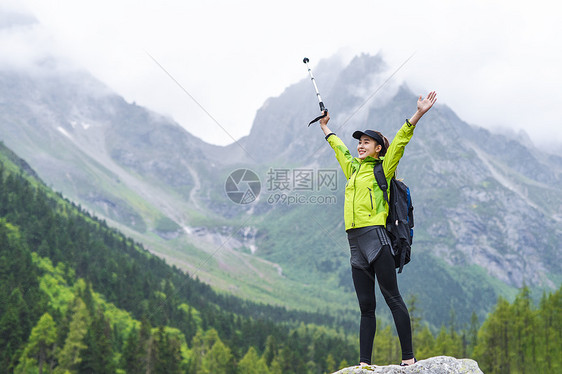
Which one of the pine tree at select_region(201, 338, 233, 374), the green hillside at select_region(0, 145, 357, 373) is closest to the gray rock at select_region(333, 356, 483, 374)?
the green hillside at select_region(0, 145, 357, 373)

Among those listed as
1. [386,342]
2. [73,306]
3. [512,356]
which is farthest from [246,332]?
[512,356]

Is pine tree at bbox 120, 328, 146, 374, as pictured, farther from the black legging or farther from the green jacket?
the green jacket

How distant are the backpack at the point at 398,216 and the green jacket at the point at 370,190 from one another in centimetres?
10

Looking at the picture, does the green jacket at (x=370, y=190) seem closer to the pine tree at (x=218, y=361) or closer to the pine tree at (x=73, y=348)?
the pine tree at (x=73, y=348)

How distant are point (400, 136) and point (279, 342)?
3906 inches

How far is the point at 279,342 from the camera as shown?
101812mm

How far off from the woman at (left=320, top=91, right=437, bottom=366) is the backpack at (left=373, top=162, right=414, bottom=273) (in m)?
0.11

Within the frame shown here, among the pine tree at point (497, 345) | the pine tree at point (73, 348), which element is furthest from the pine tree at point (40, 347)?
the pine tree at point (497, 345)

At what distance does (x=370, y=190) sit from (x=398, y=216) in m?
0.66

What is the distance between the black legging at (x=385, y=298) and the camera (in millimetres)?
8336

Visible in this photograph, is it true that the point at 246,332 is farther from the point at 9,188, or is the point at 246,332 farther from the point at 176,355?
the point at 9,188

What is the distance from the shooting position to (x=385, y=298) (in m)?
8.41

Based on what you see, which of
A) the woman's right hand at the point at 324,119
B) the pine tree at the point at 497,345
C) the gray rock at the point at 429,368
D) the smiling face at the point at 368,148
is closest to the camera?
the gray rock at the point at 429,368

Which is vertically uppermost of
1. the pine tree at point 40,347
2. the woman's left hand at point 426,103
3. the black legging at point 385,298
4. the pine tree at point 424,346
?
the pine tree at point 424,346
